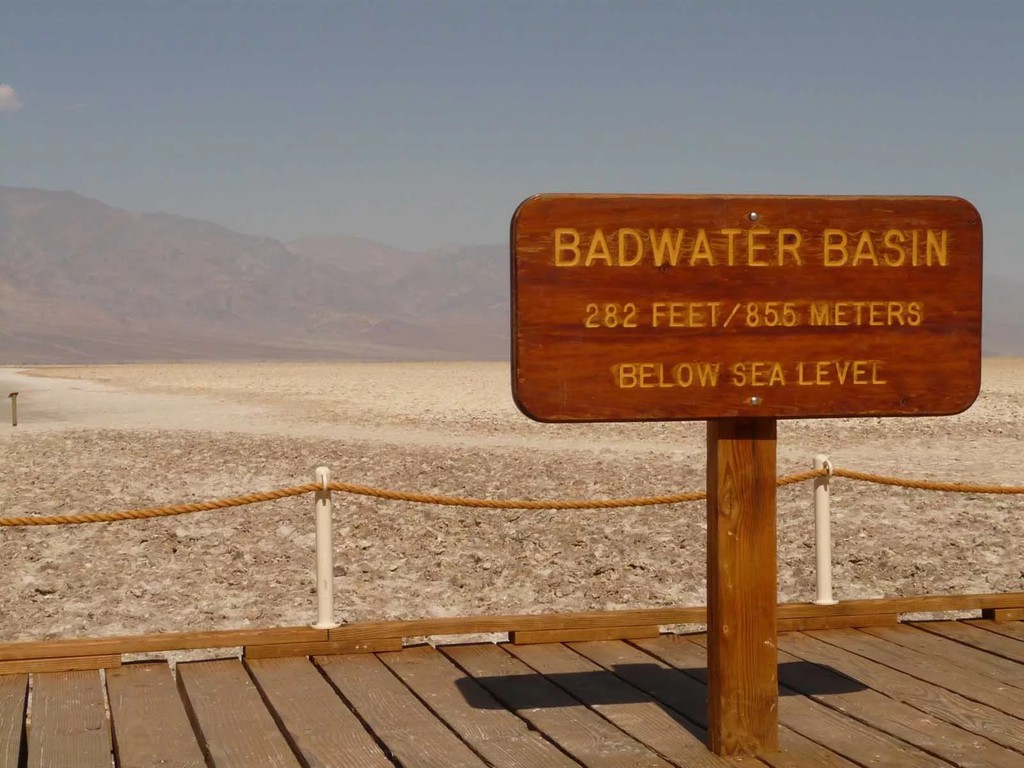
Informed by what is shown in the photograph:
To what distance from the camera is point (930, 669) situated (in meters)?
→ 6.08

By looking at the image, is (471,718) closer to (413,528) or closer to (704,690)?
(704,690)

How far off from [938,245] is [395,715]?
2.76 m

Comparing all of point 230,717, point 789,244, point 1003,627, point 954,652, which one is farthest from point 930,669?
point 230,717

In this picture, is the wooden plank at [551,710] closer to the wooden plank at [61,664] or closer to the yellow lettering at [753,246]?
the wooden plank at [61,664]

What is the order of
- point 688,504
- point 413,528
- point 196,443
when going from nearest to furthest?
point 413,528 < point 688,504 < point 196,443

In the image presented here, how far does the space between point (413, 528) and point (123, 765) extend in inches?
381

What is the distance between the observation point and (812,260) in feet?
15.7

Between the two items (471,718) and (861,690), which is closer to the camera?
(471,718)

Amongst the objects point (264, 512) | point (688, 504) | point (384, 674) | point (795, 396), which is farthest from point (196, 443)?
point (795, 396)

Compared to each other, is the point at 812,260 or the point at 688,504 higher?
the point at 812,260

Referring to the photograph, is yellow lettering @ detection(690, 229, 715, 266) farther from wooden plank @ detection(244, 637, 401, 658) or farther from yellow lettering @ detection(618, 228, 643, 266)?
wooden plank @ detection(244, 637, 401, 658)

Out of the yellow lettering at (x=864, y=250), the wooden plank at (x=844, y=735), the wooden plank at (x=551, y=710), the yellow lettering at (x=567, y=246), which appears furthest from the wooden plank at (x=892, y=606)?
the yellow lettering at (x=567, y=246)

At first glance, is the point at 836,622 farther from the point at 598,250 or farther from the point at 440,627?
the point at 598,250

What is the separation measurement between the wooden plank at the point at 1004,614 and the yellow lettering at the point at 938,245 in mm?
2913
